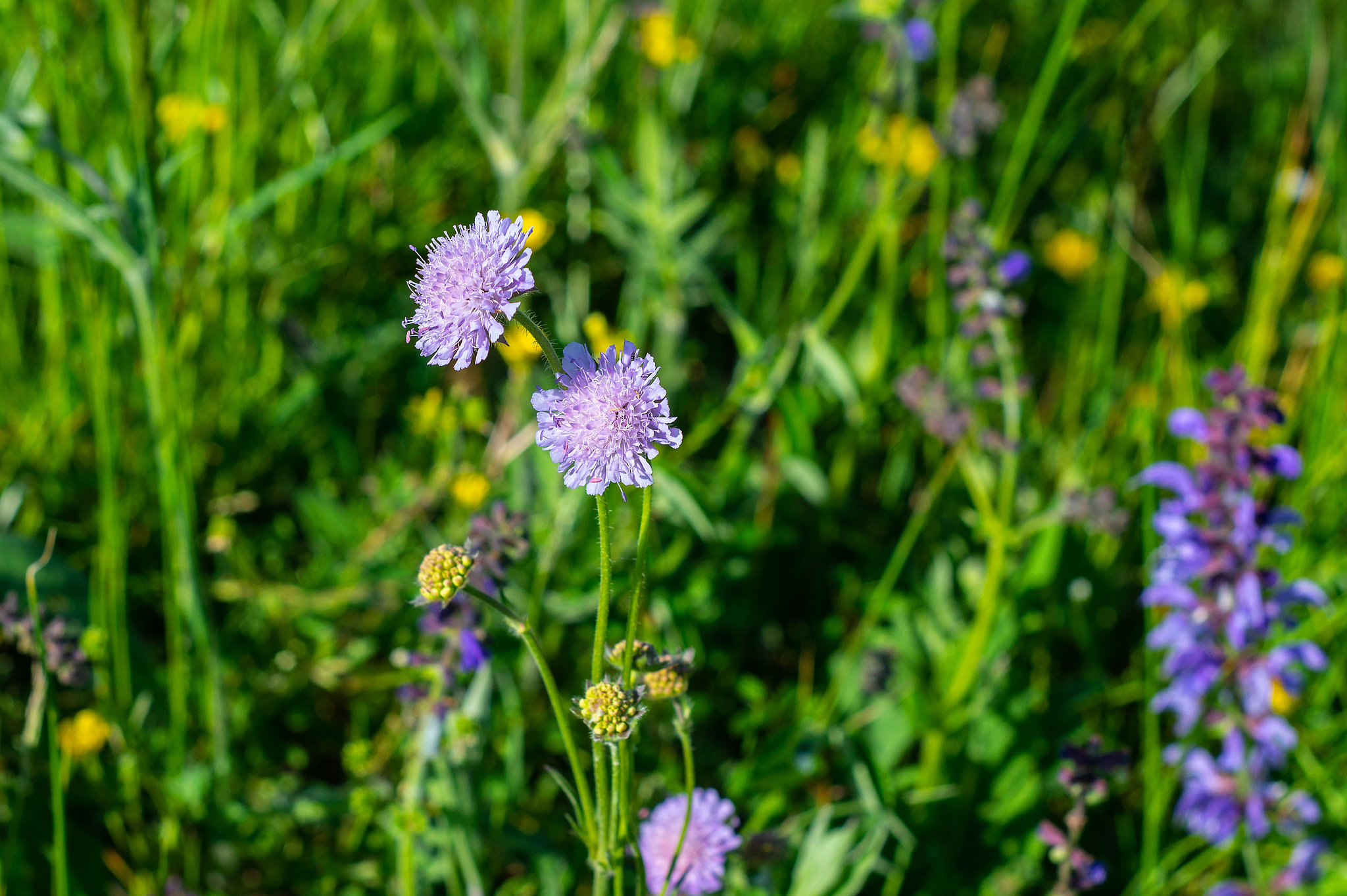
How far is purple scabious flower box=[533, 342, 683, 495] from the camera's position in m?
1.05

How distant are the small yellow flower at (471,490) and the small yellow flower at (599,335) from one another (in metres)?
0.37

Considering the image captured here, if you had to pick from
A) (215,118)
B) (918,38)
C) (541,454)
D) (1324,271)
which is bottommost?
(541,454)

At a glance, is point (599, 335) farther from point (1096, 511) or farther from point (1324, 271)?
point (1324, 271)

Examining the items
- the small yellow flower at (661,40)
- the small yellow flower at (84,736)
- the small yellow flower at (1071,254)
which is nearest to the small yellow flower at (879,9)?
the small yellow flower at (661,40)

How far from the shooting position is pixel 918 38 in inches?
106

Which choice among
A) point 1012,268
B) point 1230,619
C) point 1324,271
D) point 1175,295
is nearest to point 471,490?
point 1012,268

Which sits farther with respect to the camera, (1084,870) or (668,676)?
(1084,870)

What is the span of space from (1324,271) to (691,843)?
9.83ft

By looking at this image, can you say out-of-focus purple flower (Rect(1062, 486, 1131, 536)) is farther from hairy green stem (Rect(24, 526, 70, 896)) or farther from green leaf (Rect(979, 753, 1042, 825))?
hairy green stem (Rect(24, 526, 70, 896))

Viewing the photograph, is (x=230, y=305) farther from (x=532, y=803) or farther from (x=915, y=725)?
(x=915, y=725)

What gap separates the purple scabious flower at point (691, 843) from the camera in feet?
4.55

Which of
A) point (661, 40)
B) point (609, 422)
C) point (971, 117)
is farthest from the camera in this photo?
point (661, 40)

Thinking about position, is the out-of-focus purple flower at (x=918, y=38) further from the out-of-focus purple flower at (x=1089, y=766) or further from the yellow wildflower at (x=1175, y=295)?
the out-of-focus purple flower at (x=1089, y=766)

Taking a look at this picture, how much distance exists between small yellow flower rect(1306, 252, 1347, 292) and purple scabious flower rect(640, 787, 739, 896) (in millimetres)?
2695
